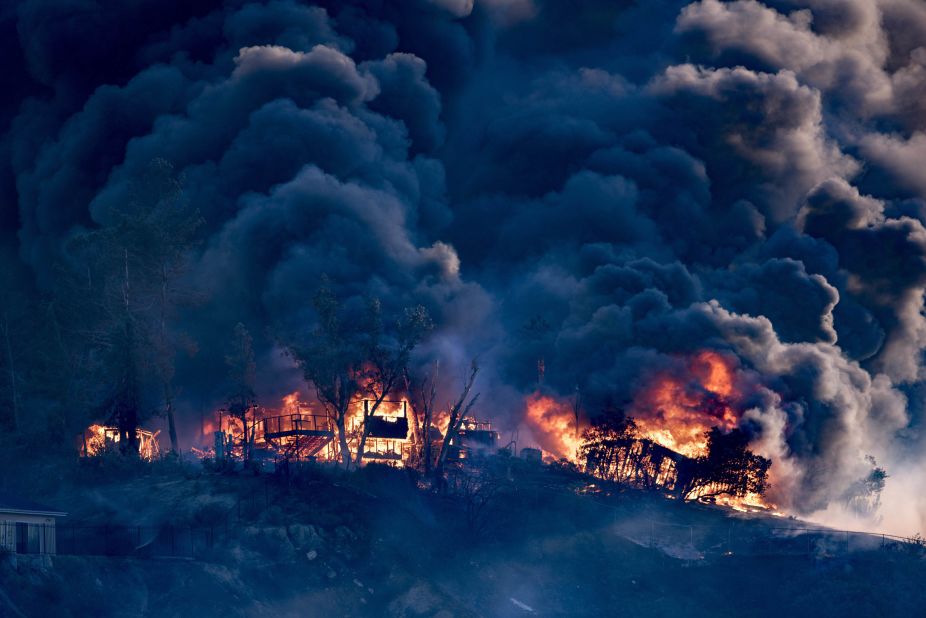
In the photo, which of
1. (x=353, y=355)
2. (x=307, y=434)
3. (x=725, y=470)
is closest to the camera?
(x=353, y=355)

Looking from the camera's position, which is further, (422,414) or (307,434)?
(307,434)

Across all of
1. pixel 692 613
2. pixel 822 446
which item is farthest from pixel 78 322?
pixel 822 446

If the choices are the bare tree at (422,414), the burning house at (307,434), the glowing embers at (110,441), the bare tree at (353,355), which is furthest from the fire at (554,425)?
the glowing embers at (110,441)

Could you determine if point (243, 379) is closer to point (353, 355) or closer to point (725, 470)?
point (353, 355)

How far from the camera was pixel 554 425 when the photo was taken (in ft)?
354

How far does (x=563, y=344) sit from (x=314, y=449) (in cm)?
2335

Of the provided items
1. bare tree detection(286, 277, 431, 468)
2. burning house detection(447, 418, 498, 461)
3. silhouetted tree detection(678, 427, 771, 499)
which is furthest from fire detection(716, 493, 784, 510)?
bare tree detection(286, 277, 431, 468)

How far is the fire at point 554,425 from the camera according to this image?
348 feet

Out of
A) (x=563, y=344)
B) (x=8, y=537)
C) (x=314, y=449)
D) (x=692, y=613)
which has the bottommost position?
(x=692, y=613)

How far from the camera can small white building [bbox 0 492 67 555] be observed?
69.1m

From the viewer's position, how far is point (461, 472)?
95.2m

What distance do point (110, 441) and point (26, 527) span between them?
3086 centimetres

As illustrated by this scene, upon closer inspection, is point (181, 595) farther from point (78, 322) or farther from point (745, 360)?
point (745, 360)

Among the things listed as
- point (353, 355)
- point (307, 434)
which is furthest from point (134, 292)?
point (353, 355)
